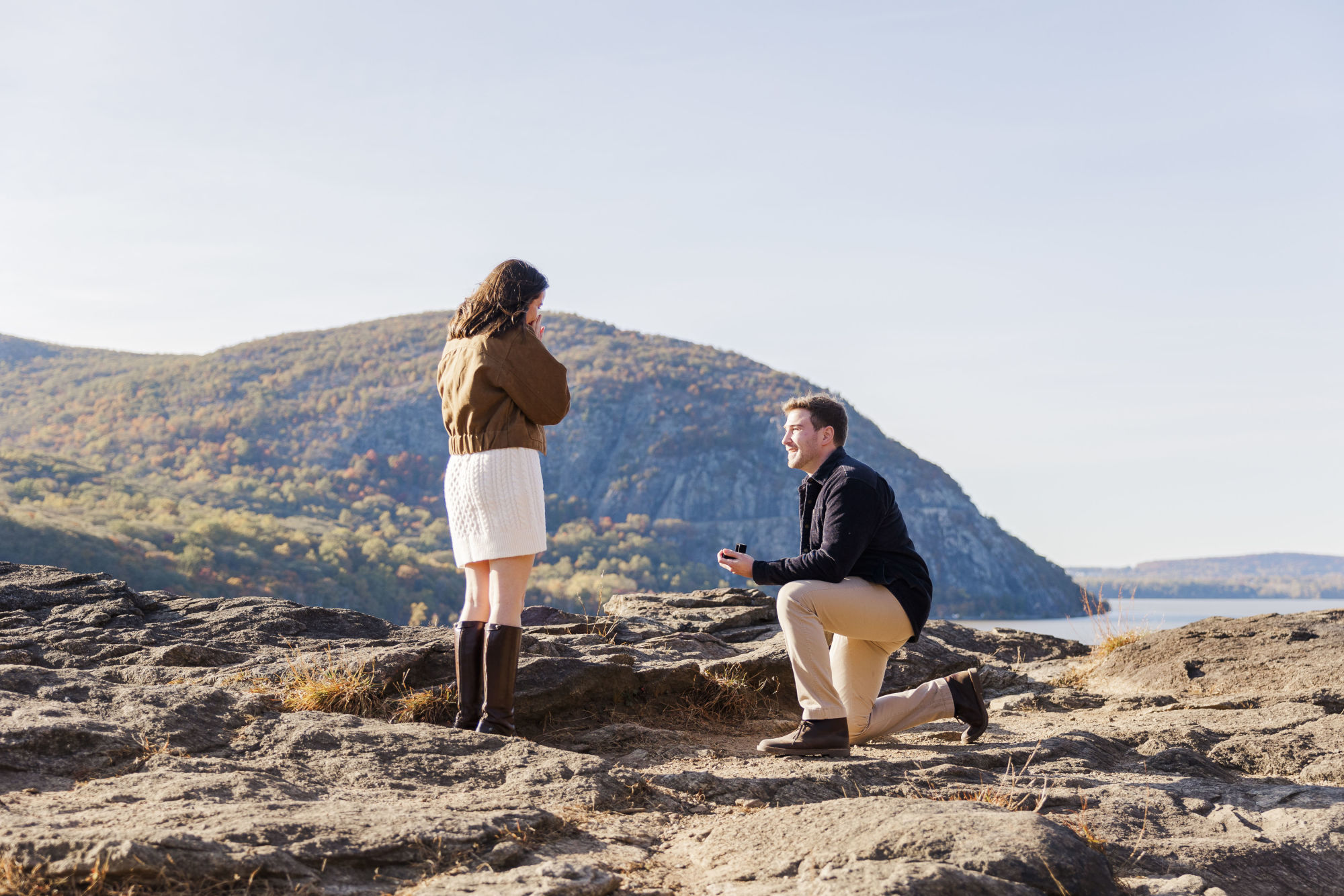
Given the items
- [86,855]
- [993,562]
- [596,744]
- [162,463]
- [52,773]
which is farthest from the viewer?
[993,562]

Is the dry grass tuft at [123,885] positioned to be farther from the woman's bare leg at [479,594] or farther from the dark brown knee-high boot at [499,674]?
the woman's bare leg at [479,594]

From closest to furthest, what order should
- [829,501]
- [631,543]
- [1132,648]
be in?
[829,501], [1132,648], [631,543]

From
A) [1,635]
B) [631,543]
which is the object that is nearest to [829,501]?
[1,635]

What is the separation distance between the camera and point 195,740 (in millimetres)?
4250

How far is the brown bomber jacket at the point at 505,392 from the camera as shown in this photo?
475cm

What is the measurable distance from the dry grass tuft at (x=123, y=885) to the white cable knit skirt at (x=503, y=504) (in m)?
2.02

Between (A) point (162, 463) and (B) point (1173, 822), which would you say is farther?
(A) point (162, 463)

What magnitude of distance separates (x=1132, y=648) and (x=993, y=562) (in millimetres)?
106392

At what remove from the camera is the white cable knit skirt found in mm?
4762

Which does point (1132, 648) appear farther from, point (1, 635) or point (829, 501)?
point (1, 635)

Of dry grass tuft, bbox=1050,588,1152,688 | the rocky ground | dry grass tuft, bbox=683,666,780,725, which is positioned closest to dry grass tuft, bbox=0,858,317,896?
the rocky ground

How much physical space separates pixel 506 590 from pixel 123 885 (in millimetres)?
2168

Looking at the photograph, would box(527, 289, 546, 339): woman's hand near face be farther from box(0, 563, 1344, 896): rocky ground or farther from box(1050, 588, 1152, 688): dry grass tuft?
box(1050, 588, 1152, 688): dry grass tuft

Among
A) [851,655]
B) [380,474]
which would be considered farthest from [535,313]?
[380,474]
